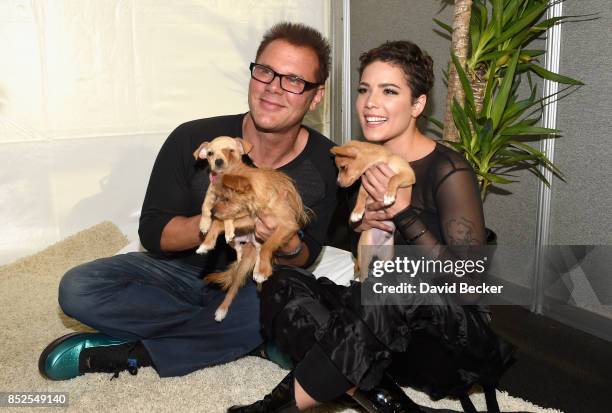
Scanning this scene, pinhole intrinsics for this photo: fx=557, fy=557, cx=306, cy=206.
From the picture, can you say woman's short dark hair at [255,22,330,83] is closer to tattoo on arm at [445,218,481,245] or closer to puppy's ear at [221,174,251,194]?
puppy's ear at [221,174,251,194]

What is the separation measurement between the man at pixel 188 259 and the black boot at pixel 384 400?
2.27 feet

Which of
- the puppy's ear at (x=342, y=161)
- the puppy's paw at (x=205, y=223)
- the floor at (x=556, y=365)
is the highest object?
the puppy's ear at (x=342, y=161)

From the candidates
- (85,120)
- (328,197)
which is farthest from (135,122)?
(328,197)

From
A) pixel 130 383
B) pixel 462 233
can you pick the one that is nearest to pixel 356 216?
pixel 462 233

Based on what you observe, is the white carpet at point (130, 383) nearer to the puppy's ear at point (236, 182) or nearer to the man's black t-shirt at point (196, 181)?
the man's black t-shirt at point (196, 181)

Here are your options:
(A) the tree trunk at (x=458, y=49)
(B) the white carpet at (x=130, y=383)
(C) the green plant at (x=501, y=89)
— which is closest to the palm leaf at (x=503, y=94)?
(C) the green plant at (x=501, y=89)

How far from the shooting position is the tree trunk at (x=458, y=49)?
11.0ft

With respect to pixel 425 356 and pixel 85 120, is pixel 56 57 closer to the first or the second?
pixel 85 120

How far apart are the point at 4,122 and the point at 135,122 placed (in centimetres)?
98

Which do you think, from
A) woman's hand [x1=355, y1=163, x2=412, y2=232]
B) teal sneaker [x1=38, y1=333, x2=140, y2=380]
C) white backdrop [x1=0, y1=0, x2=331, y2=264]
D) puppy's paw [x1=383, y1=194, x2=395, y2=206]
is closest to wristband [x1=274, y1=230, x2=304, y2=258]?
woman's hand [x1=355, y1=163, x2=412, y2=232]

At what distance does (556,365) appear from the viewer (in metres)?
2.92

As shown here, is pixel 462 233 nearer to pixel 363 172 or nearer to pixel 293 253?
pixel 363 172

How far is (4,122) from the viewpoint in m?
4.30

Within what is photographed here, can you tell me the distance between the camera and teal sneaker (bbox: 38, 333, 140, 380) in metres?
2.62
